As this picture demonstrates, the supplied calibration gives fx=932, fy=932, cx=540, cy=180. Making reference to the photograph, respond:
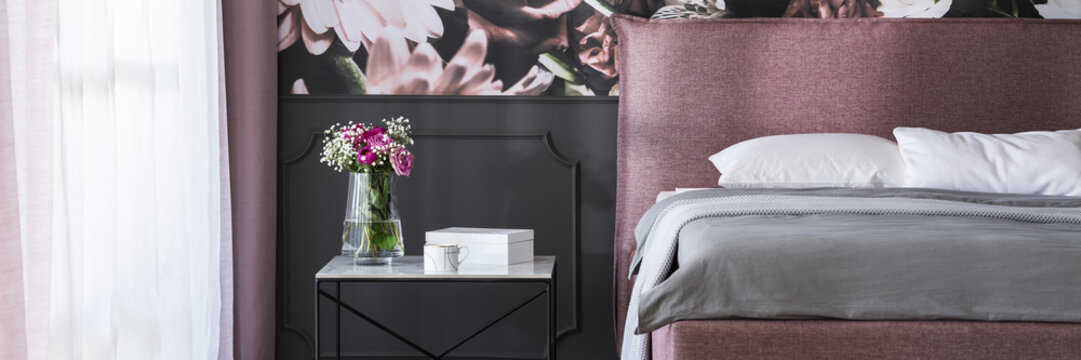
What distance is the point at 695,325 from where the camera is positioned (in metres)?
1.63

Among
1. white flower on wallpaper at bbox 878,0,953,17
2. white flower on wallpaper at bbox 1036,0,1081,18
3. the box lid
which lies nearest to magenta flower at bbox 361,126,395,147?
the box lid

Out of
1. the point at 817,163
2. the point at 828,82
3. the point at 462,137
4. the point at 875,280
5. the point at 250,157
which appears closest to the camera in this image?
the point at 875,280

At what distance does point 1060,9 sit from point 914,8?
1.71 feet

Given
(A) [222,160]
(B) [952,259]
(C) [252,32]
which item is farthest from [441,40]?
(B) [952,259]

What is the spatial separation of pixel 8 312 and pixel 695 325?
118cm

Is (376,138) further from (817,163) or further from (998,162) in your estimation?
(998,162)

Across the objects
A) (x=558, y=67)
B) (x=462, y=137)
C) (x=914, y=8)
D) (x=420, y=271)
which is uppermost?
(x=914, y=8)

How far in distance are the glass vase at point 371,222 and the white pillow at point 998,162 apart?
5.00ft

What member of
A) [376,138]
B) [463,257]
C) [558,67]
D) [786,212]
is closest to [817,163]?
[786,212]

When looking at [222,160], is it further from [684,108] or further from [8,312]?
[684,108]

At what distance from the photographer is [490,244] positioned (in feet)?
8.71

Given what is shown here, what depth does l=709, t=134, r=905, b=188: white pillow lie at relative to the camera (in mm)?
2779

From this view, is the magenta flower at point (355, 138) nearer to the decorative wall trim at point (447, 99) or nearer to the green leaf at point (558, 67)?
the decorative wall trim at point (447, 99)

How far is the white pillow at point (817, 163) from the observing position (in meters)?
2.78
